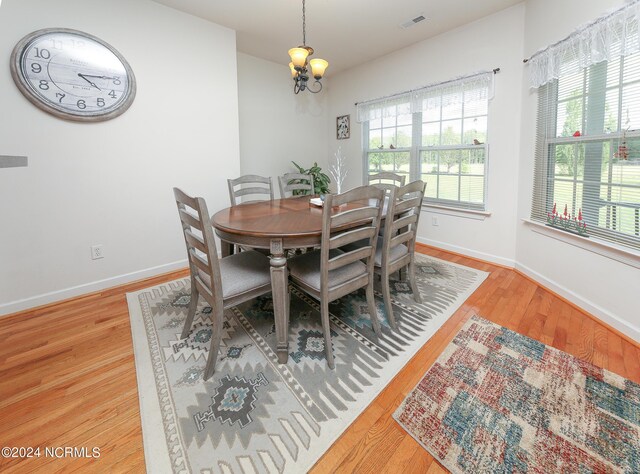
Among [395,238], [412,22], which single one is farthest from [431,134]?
[395,238]

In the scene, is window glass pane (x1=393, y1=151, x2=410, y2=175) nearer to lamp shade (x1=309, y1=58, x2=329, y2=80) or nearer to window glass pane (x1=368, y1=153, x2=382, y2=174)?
window glass pane (x1=368, y1=153, x2=382, y2=174)

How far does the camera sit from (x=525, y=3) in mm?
2715

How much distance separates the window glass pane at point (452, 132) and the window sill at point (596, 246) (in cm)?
134

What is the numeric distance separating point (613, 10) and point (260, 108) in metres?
3.57

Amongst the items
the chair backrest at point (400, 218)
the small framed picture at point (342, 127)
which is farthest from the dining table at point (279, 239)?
the small framed picture at point (342, 127)


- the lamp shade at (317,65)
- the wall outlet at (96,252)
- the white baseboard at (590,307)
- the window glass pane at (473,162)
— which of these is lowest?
the white baseboard at (590,307)

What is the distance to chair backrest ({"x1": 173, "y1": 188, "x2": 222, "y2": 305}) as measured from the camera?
4.62 ft

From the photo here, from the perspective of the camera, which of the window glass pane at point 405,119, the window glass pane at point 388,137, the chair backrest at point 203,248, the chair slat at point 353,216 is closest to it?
the chair backrest at point 203,248

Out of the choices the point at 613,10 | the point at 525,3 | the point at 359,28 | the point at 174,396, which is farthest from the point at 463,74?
the point at 174,396

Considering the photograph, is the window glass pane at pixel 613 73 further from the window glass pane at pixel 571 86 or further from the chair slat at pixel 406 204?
the chair slat at pixel 406 204

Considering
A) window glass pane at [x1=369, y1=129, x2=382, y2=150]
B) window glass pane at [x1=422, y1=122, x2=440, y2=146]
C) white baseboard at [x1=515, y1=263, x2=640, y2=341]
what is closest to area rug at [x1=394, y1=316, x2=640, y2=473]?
white baseboard at [x1=515, y1=263, x2=640, y2=341]

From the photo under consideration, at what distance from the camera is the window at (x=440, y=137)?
10.6 feet

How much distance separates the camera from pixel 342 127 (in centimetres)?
477

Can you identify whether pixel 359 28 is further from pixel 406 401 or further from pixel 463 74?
pixel 406 401
